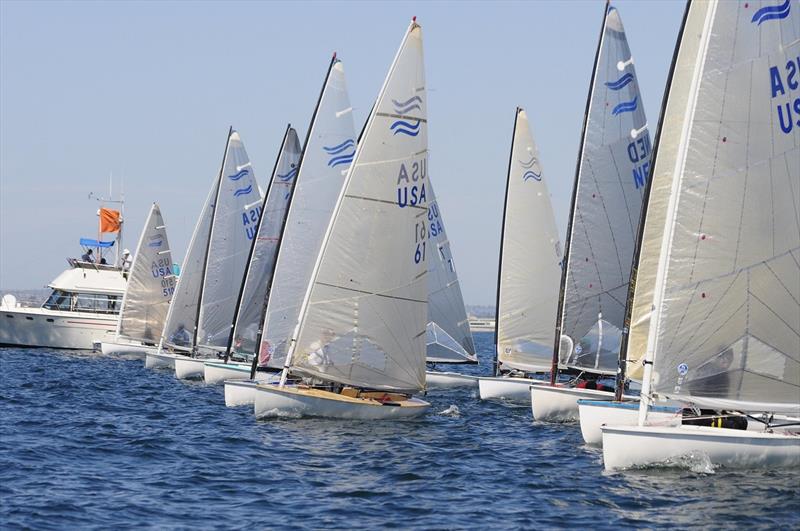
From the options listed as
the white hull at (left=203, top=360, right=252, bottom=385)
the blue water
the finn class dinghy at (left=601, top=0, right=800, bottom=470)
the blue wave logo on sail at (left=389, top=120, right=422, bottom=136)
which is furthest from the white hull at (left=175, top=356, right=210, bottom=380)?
the finn class dinghy at (left=601, top=0, right=800, bottom=470)

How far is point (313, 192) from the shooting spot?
3394cm

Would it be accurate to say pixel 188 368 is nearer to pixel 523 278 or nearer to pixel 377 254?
pixel 523 278

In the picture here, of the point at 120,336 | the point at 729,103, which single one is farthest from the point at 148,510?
the point at 120,336

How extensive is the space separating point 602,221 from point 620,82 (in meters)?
3.93

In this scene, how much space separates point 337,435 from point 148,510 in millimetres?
8017

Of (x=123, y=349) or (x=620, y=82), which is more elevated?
(x=620, y=82)

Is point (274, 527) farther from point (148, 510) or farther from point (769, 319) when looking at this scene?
point (769, 319)

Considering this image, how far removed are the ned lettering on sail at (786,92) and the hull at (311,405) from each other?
11.1 m

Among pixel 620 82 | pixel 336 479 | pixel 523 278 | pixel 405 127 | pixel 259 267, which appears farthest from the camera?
pixel 259 267

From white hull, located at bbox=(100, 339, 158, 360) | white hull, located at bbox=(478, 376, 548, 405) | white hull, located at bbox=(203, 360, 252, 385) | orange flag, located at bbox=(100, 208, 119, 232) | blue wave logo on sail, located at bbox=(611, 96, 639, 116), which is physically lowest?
white hull, located at bbox=(100, 339, 158, 360)

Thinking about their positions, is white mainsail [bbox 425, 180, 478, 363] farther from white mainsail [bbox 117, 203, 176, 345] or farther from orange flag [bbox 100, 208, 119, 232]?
orange flag [bbox 100, 208, 119, 232]

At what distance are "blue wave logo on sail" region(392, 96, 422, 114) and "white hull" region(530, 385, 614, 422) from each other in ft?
24.4

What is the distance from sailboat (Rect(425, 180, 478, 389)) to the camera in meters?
41.9

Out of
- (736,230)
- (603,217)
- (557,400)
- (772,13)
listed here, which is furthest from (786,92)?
(603,217)
